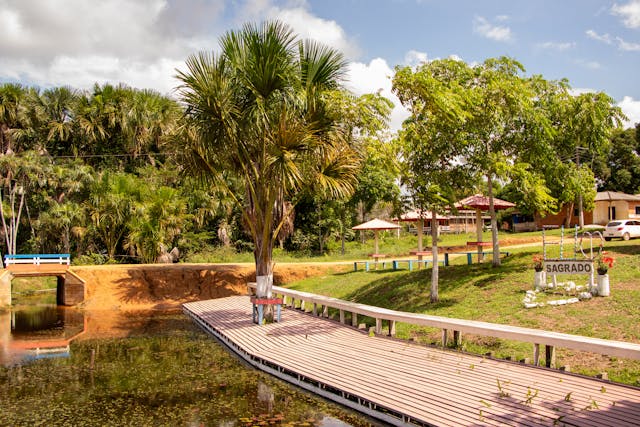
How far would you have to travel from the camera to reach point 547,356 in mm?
10594

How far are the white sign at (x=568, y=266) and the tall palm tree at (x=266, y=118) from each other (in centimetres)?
665

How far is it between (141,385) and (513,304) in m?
9.34

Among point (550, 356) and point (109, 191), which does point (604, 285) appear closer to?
point (550, 356)

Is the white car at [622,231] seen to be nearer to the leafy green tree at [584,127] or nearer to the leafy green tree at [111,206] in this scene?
the leafy green tree at [584,127]

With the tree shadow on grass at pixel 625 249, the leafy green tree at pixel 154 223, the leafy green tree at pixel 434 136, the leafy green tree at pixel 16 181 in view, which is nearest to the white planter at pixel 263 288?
the leafy green tree at pixel 434 136

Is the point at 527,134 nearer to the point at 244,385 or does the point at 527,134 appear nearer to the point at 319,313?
the point at 319,313

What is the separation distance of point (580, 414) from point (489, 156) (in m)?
10.4

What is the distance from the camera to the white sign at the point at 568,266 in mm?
14031

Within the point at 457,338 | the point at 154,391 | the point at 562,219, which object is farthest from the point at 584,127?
the point at 562,219

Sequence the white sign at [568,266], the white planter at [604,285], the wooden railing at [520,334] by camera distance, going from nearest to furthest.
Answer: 1. the wooden railing at [520,334]
2. the white planter at [604,285]
3. the white sign at [568,266]

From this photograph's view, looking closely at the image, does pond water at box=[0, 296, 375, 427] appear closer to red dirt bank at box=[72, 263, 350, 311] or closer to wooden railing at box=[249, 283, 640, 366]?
wooden railing at box=[249, 283, 640, 366]

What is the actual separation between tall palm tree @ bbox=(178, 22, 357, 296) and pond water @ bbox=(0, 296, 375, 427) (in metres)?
4.20

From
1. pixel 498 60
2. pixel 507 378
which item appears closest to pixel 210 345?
pixel 507 378

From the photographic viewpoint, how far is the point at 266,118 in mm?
→ 16469
